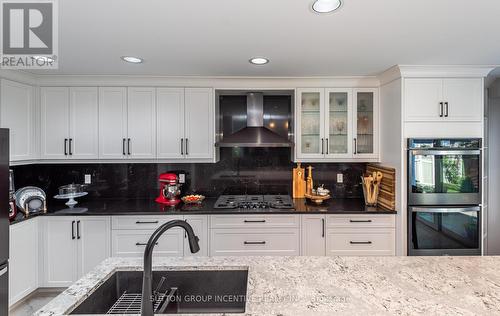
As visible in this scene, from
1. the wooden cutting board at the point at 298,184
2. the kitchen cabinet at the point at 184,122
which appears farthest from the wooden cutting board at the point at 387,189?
the kitchen cabinet at the point at 184,122

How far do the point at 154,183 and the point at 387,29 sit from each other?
115 inches

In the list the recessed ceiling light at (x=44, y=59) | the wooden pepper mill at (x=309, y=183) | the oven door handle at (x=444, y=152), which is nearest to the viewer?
the recessed ceiling light at (x=44, y=59)

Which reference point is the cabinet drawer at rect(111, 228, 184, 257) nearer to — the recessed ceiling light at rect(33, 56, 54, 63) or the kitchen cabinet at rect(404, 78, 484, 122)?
the recessed ceiling light at rect(33, 56, 54, 63)

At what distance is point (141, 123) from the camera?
2957mm

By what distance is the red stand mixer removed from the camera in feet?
9.77

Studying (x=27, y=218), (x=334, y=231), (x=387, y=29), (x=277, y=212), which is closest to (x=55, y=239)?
(x=27, y=218)

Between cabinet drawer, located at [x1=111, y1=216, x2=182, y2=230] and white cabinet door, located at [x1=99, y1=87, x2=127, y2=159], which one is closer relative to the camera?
cabinet drawer, located at [x1=111, y1=216, x2=182, y2=230]

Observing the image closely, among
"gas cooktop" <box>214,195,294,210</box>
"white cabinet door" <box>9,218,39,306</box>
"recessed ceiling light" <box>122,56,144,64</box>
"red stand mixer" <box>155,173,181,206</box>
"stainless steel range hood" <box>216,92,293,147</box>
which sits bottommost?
"white cabinet door" <box>9,218,39,306</box>

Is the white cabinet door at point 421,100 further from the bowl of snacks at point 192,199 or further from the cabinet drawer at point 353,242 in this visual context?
the bowl of snacks at point 192,199

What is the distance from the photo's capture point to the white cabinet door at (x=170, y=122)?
296 cm

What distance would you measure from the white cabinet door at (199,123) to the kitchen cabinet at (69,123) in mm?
1034

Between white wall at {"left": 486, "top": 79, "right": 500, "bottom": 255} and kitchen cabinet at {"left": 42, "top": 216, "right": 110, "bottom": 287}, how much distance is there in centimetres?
437

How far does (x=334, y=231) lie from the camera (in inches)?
105

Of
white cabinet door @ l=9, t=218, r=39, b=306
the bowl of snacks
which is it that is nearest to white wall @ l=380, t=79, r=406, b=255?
the bowl of snacks
